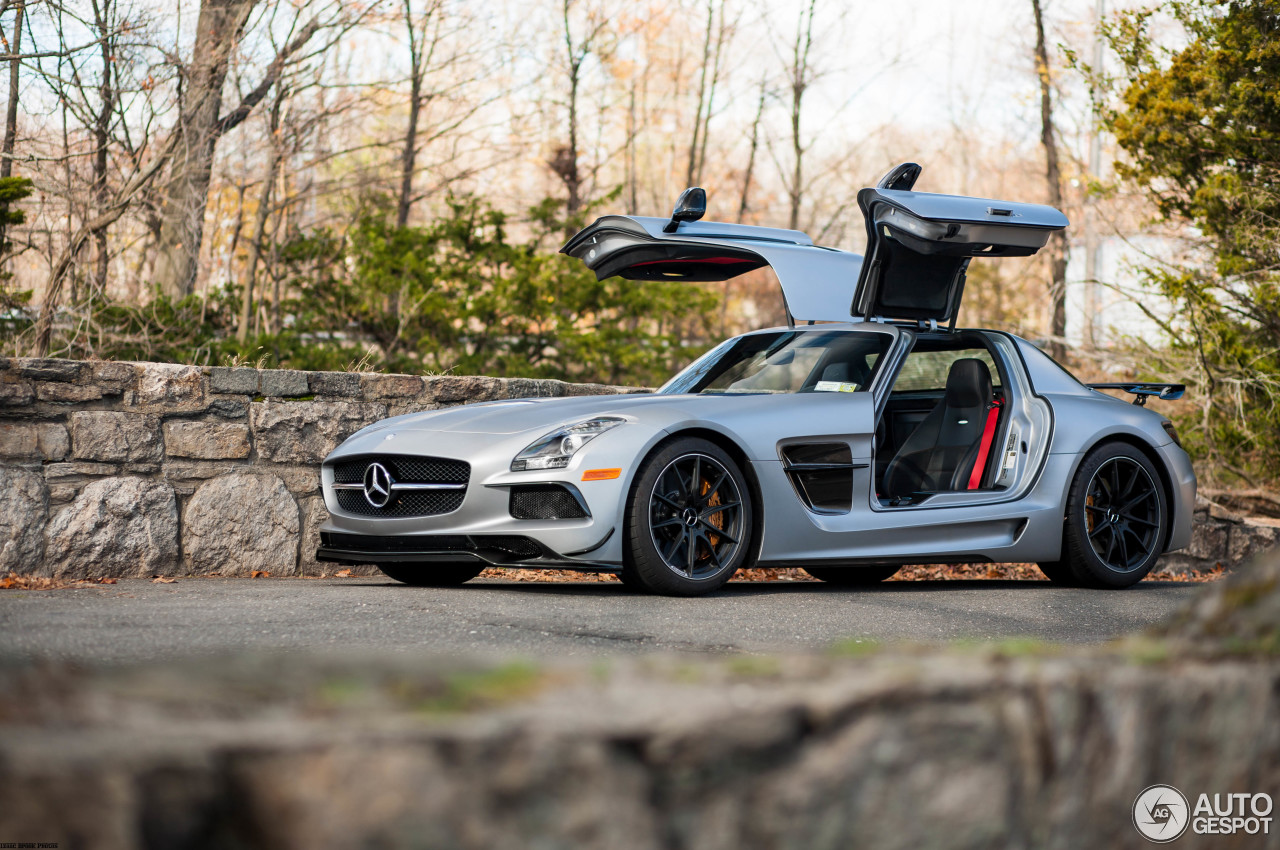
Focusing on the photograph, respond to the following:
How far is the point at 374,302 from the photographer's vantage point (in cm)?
1484

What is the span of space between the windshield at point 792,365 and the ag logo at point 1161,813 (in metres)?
5.08

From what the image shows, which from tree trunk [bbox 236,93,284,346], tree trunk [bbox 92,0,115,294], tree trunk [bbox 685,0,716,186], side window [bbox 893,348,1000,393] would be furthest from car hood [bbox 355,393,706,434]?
tree trunk [bbox 685,0,716,186]

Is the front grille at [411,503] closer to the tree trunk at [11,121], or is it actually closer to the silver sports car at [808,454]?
the silver sports car at [808,454]

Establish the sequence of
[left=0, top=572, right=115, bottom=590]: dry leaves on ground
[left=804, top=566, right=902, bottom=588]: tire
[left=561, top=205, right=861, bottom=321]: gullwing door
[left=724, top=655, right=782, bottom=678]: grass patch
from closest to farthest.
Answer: [left=724, top=655, right=782, bottom=678]: grass patch → [left=0, top=572, right=115, bottom=590]: dry leaves on ground → [left=561, top=205, right=861, bottom=321]: gullwing door → [left=804, top=566, right=902, bottom=588]: tire

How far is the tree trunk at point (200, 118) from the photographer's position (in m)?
13.1

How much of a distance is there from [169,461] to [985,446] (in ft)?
16.3

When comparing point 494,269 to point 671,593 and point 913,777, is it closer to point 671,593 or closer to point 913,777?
point 671,593

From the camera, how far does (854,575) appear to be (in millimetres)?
8312

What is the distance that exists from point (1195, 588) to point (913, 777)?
712 centimetres

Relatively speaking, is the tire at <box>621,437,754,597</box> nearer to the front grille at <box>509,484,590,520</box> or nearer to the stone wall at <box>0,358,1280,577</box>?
the front grille at <box>509,484,590,520</box>

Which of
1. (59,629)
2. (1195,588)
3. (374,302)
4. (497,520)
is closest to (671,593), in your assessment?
(497,520)

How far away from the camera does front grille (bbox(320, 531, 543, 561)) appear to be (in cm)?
569
